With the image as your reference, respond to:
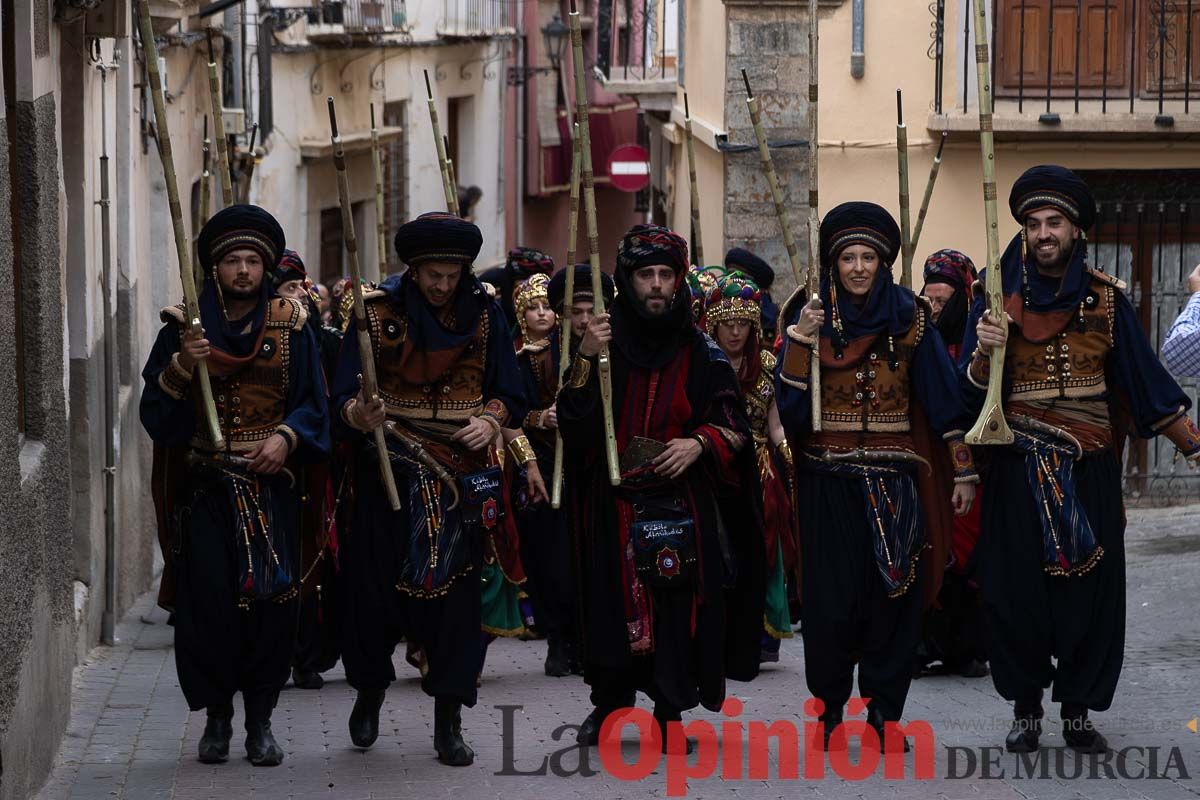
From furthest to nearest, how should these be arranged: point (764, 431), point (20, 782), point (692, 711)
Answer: point (764, 431)
point (692, 711)
point (20, 782)

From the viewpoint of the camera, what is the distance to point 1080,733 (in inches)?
283

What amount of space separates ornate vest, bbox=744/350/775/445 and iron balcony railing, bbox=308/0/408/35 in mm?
13049

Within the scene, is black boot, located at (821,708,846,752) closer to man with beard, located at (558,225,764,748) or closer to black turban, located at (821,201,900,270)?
man with beard, located at (558,225,764,748)

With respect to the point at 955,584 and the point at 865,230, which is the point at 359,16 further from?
the point at 865,230

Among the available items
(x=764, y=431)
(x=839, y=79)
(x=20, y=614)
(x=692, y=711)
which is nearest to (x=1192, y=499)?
(x=839, y=79)

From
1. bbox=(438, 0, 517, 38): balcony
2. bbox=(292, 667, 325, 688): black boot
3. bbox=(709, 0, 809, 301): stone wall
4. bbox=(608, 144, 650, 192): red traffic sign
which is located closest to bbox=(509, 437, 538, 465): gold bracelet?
bbox=(292, 667, 325, 688): black boot

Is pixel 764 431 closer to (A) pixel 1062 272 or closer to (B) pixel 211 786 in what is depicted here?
(A) pixel 1062 272

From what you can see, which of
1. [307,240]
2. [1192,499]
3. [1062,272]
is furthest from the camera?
[307,240]

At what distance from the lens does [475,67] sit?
29.6 m

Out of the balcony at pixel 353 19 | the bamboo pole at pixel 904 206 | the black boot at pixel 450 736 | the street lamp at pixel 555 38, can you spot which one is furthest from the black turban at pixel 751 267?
the street lamp at pixel 555 38

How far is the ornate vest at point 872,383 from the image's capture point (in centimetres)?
717

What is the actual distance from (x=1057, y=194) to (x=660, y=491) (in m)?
1.67

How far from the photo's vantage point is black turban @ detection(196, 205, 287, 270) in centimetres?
695

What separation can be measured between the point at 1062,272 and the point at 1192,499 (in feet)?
26.0
